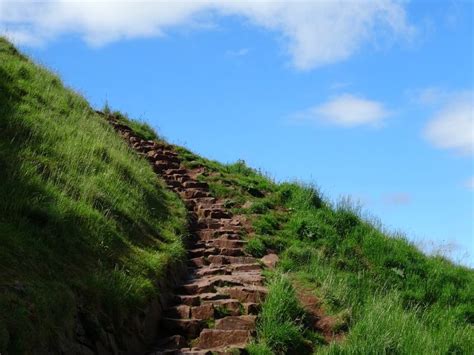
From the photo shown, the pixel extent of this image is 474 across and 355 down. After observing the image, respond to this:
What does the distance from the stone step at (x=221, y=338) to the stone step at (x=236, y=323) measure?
0.50 feet

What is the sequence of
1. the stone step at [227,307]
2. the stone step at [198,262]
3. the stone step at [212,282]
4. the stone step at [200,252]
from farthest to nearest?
the stone step at [200,252]
the stone step at [198,262]
the stone step at [212,282]
the stone step at [227,307]

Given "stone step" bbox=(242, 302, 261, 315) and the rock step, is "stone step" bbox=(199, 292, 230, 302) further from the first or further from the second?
the rock step

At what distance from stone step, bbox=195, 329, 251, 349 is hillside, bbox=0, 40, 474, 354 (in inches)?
0.7

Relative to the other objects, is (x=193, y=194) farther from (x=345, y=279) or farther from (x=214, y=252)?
(x=345, y=279)

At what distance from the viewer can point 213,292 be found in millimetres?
8453

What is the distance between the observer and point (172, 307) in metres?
7.91

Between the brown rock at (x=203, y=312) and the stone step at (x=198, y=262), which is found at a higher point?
the stone step at (x=198, y=262)

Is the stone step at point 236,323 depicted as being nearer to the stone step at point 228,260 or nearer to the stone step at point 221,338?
the stone step at point 221,338

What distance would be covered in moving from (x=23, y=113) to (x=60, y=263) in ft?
18.6

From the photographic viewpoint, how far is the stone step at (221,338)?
23.0 ft

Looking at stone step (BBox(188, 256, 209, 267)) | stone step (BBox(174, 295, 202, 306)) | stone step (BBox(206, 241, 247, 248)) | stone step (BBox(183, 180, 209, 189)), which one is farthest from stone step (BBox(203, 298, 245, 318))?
stone step (BBox(183, 180, 209, 189))

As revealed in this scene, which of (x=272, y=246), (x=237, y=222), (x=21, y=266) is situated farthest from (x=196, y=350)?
(x=237, y=222)

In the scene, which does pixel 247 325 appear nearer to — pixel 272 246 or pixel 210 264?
pixel 210 264

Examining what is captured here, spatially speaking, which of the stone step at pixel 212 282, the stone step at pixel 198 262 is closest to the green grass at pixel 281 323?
the stone step at pixel 212 282
